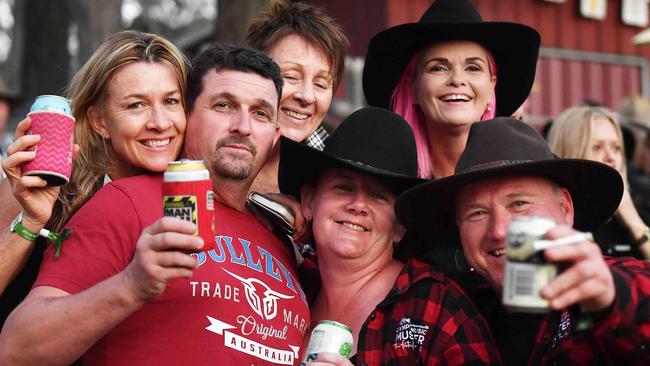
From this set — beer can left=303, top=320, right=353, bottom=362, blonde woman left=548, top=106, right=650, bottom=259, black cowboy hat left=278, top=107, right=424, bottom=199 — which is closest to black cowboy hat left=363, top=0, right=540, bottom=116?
black cowboy hat left=278, top=107, right=424, bottom=199

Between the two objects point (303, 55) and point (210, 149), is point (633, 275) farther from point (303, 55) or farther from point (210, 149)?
point (303, 55)

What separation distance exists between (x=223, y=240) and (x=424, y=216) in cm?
83

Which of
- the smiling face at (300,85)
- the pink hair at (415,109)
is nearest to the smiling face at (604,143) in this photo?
the pink hair at (415,109)

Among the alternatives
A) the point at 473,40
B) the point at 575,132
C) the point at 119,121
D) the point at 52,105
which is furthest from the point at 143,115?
the point at 575,132

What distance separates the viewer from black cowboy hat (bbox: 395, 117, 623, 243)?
3.30 metres

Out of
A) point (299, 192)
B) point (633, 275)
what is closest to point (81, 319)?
point (299, 192)

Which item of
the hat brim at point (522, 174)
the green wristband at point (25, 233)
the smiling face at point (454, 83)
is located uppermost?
the smiling face at point (454, 83)

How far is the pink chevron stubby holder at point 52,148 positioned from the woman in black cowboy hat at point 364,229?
1.04 meters

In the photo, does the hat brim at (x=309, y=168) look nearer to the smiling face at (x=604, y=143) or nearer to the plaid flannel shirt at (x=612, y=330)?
the plaid flannel shirt at (x=612, y=330)

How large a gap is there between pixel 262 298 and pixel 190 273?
0.72m

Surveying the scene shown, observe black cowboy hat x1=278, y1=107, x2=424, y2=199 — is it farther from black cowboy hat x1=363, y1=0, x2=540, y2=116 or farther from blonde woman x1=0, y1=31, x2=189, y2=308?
black cowboy hat x1=363, y1=0, x2=540, y2=116

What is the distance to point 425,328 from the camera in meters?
3.36

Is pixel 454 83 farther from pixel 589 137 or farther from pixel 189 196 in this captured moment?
pixel 189 196

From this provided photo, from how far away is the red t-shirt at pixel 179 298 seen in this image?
330 cm
